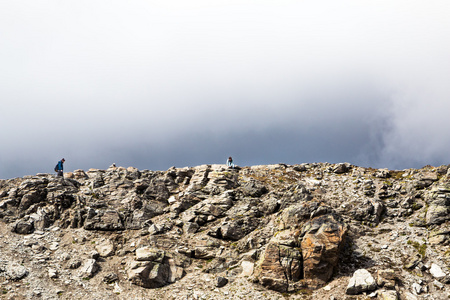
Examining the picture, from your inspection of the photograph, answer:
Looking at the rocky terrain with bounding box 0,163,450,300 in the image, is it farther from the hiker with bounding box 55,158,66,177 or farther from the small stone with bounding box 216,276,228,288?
the hiker with bounding box 55,158,66,177

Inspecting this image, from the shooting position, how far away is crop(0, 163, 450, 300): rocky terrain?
1444 inches

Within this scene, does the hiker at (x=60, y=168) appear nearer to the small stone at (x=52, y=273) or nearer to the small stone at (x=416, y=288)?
the small stone at (x=52, y=273)

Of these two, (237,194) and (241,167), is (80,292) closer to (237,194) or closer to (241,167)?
(237,194)

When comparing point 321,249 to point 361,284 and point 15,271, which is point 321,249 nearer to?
point 361,284

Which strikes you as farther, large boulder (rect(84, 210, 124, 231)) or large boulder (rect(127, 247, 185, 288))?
large boulder (rect(84, 210, 124, 231))

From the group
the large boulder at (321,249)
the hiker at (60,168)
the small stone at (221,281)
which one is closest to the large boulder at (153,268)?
the small stone at (221,281)

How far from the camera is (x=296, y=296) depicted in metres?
35.7

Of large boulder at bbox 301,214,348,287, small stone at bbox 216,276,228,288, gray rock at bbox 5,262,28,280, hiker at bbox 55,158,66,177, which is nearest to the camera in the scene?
large boulder at bbox 301,214,348,287

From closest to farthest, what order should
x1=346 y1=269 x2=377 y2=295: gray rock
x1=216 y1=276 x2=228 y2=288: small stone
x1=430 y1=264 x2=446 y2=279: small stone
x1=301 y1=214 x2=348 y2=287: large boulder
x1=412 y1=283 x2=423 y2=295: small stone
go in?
x1=412 y1=283 x2=423 y2=295: small stone
x1=346 y1=269 x2=377 y2=295: gray rock
x1=430 y1=264 x2=446 y2=279: small stone
x1=301 y1=214 x2=348 y2=287: large boulder
x1=216 y1=276 x2=228 y2=288: small stone

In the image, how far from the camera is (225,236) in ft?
154

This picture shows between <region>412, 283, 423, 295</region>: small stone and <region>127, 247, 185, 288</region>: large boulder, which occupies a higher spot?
<region>412, 283, 423, 295</region>: small stone

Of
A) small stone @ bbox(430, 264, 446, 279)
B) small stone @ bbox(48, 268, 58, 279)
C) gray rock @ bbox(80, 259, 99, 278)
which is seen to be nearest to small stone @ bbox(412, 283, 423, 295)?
small stone @ bbox(430, 264, 446, 279)

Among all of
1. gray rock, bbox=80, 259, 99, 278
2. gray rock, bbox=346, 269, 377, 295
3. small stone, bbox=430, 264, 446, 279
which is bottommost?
gray rock, bbox=80, 259, 99, 278

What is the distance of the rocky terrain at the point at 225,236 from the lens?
36688mm
